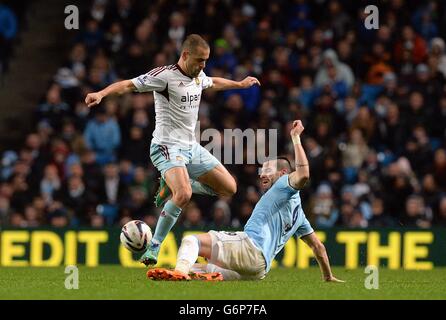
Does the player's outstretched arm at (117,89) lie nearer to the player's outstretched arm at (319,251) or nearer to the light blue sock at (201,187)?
the light blue sock at (201,187)

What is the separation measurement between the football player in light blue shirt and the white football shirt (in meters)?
1.25

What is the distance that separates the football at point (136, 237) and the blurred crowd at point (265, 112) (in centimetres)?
485

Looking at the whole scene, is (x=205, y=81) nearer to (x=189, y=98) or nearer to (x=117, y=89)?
(x=189, y=98)

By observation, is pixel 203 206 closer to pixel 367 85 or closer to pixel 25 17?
pixel 367 85

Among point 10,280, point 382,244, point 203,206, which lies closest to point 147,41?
point 203,206

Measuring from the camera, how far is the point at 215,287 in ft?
33.0

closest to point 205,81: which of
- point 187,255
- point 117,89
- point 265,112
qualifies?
point 117,89

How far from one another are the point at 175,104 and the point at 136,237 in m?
1.62

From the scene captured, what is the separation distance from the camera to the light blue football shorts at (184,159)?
38.5 ft

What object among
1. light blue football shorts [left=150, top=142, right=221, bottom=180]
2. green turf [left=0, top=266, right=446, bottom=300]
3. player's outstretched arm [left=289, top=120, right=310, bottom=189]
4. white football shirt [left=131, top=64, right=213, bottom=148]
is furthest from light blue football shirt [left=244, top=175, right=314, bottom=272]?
white football shirt [left=131, top=64, right=213, bottom=148]

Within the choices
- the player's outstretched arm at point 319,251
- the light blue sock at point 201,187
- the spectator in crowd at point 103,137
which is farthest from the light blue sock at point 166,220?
the spectator in crowd at point 103,137

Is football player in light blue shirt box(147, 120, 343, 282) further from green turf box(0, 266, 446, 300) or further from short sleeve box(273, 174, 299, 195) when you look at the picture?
green turf box(0, 266, 446, 300)

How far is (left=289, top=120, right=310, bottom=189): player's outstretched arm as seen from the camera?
33.3 feet

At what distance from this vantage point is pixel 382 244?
618 inches
